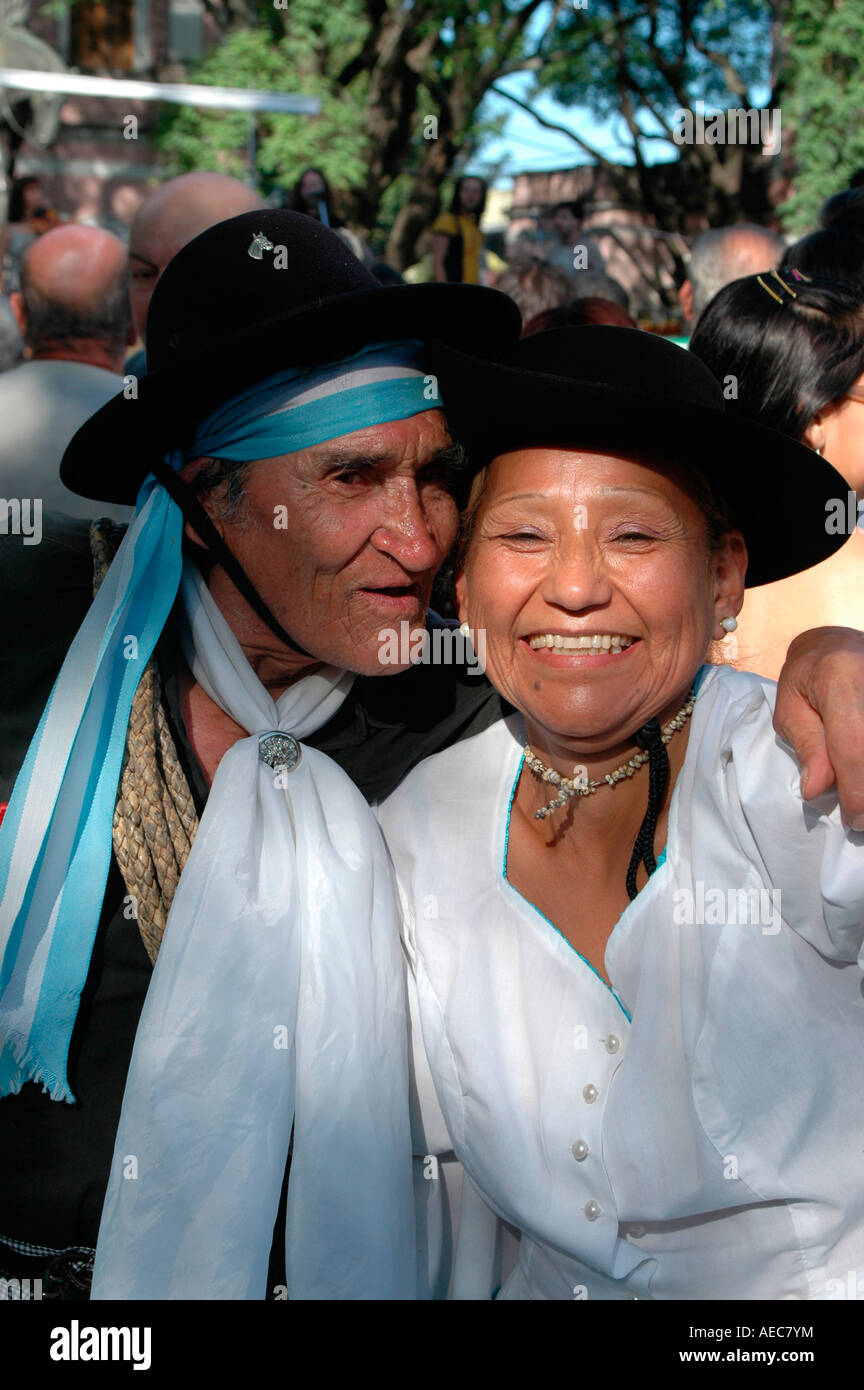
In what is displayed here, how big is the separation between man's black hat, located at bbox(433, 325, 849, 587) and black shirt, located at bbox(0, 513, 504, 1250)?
79 centimetres

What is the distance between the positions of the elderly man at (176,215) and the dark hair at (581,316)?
1.19m

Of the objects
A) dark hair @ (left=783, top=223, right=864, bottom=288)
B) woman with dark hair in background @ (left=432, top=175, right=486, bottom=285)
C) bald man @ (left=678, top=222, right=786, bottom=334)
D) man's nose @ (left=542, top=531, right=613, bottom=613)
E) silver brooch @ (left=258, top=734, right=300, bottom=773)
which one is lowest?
silver brooch @ (left=258, top=734, right=300, bottom=773)

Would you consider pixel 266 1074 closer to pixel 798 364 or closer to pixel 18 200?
pixel 798 364

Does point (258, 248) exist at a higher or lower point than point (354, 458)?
higher

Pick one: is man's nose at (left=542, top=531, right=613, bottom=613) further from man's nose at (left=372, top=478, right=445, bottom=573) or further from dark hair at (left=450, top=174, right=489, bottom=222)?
dark hair at (left=450, top=174, right=489, bottom=222)

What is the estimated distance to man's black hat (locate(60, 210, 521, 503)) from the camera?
89.2 inches

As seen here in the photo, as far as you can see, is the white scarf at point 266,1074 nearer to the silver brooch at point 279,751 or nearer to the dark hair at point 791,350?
the silver brooch at point 279,751

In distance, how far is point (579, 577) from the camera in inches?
81.6

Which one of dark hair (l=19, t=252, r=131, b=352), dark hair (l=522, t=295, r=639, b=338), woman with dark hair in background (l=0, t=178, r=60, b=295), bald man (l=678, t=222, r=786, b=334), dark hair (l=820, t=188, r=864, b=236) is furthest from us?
woman with dark hair in background (l=0, t=178, r=60, b=295)

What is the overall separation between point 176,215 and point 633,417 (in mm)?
3168

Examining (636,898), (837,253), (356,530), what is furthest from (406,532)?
(837,253)

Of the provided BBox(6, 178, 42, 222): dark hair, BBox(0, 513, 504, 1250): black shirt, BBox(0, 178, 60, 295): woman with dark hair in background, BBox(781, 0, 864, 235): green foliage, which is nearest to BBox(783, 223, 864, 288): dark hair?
BBox(0, 513, 504, 1250): black shirt

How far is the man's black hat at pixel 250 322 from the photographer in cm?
227

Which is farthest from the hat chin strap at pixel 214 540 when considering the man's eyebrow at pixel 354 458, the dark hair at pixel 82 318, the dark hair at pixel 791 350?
the dark hair at pixel 82 318
